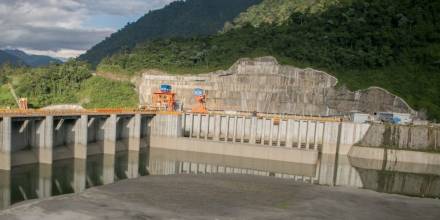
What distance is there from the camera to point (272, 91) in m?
87.3

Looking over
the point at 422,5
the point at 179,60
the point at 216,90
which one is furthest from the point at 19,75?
the point at 422,5

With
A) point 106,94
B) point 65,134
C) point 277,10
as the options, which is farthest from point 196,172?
point 277,10

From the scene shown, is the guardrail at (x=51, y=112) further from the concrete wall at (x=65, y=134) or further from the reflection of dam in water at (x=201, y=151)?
the concrete wall at (x=65, y=134)

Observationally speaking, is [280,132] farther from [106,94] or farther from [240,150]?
[106,94]

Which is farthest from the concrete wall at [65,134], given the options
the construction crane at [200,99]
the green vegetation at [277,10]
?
the green vegetation at [277,10]

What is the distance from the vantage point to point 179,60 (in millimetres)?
107062

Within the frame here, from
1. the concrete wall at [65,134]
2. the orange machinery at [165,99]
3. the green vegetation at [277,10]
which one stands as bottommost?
the concrete wall at [65,134]

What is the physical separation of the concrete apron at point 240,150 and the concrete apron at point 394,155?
831cm

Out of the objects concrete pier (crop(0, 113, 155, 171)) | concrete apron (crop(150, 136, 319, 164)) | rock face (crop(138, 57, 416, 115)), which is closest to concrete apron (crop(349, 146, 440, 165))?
concrete apron (crop(150, 136, 319, 164))

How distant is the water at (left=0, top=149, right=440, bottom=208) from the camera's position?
4575cm

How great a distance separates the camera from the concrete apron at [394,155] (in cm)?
6550

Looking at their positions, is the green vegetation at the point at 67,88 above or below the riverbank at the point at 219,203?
above

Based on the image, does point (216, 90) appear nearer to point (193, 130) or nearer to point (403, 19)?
point (193, 130)

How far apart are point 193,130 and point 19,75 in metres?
53.0
